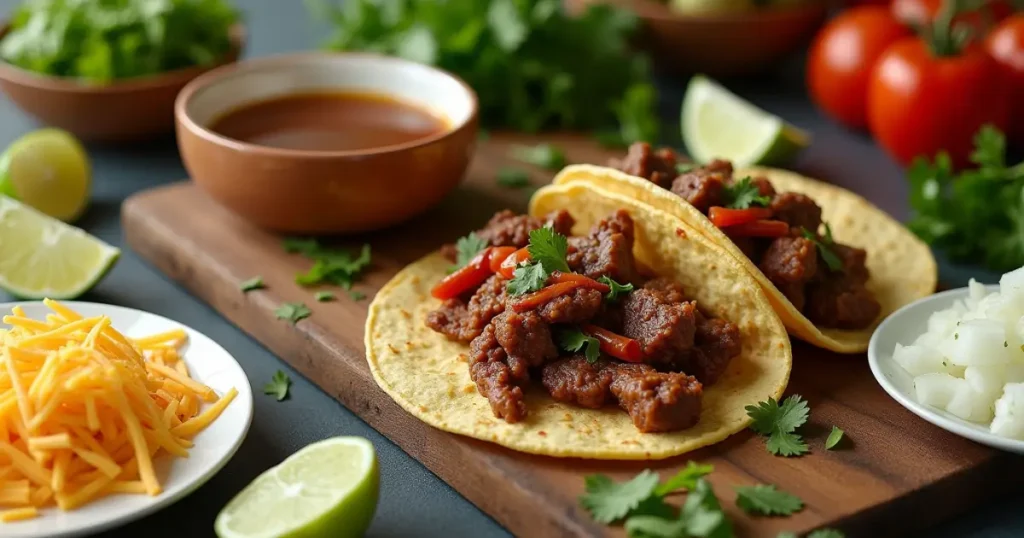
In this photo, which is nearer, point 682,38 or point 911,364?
point 911,364

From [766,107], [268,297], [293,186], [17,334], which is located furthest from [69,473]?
[766,107]

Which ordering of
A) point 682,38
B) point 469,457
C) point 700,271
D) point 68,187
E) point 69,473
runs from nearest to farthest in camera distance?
point 69,473 < point 469,457 < point 700,271 < point 68,187 < point 682,38

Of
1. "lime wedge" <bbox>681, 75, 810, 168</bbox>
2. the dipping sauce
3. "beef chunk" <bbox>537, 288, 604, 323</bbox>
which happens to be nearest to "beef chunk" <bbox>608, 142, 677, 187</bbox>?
"beef chunk" <bbox>537, 288, 604, 323</bbox>

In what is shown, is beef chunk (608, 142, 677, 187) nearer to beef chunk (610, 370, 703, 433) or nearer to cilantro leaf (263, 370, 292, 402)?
beef chunk (610, 370, 703, 433)

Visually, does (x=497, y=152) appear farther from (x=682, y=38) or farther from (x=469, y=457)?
(x=469, y=457)

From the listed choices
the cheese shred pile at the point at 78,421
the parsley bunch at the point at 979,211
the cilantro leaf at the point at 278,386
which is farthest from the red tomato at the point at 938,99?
the cheese shred pile at the point at 78,421

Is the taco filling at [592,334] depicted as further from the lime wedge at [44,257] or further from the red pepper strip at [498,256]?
the lime wedge at [44,257]
